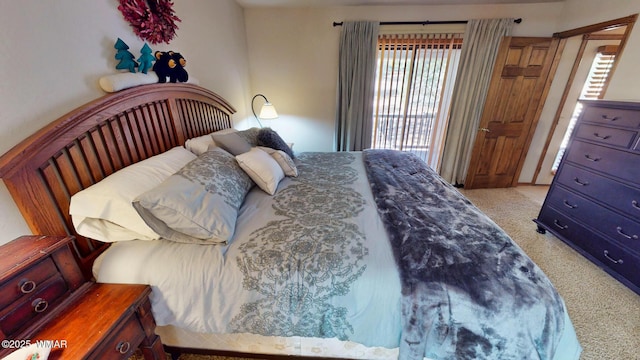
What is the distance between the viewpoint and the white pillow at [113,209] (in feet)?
3.29

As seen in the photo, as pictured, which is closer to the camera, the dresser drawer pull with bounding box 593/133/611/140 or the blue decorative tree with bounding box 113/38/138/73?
the blue decorative tree with bounding box 113/38/138/73

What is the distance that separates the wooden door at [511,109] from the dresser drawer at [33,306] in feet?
13.2

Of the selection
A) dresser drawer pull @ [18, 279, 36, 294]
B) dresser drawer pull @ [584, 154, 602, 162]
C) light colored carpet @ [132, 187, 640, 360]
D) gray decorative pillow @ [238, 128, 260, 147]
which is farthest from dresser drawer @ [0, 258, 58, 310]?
dresser drawer pull @ [584, 154, 602, 162]

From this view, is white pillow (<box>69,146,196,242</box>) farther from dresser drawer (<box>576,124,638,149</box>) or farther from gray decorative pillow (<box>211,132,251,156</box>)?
dresser drawer (<box>576,124,638,149</box>)

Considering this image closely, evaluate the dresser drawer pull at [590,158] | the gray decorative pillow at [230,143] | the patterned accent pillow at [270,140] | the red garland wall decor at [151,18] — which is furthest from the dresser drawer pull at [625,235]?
the red garland wall decor at [151,18]

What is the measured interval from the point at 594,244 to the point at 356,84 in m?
2.85

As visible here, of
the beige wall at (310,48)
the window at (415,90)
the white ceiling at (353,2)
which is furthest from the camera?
the window at (415,90)

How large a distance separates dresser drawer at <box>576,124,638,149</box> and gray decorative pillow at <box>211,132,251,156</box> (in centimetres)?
288

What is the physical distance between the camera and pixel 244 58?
3111 mm

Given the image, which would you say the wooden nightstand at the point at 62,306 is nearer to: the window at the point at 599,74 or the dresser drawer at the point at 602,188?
the dresser drawer at the point at 602,188

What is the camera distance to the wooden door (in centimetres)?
283

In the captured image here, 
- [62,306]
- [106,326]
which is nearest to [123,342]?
[106,326]

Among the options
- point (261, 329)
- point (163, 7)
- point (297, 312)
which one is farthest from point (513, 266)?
point (163, 7)

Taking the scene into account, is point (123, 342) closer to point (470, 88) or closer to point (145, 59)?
point (145, 59)
